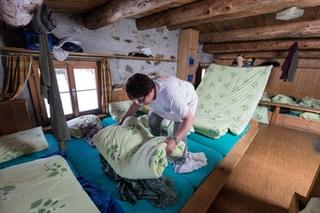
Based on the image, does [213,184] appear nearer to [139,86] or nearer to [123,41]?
[139,86]

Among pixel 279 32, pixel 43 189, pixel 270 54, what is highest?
pixel 279 32

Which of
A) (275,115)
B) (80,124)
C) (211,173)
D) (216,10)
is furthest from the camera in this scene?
(275,115)

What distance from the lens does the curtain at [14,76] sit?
1744 millimetres

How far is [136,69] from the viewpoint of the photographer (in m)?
3.07

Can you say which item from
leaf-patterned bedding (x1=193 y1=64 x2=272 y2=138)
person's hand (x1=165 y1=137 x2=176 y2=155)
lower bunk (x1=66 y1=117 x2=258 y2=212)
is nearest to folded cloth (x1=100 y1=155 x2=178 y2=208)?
lower bunk (x1=66 y1=117 x2=258 y2=212)

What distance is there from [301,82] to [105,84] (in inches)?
184

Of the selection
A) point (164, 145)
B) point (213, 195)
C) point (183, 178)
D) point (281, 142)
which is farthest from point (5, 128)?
point (281, 142)

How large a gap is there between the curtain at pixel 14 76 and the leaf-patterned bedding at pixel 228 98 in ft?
7.14

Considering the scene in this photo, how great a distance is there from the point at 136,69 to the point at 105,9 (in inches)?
48.0

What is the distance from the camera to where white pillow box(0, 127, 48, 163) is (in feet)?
4.78

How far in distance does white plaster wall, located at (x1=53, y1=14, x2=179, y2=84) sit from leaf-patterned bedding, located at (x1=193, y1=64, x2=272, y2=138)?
1.09m

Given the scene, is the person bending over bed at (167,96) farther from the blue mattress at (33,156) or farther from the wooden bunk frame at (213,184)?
the blue mattress at (33,156)

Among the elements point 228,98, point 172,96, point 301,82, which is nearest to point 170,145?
point 172,96

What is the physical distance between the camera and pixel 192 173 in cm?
143
